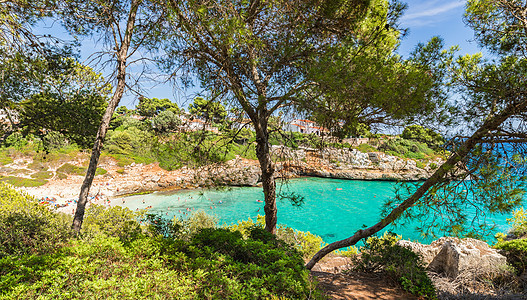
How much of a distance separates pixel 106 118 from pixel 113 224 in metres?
2.24

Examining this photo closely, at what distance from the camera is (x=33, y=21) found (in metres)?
3.53

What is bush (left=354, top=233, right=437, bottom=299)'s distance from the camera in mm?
3186

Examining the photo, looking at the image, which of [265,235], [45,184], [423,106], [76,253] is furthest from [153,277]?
[45,184]

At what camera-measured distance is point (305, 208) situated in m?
14.3

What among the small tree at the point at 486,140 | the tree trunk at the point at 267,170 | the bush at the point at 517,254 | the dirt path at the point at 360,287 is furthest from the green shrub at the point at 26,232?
the bush at the point at 517,254

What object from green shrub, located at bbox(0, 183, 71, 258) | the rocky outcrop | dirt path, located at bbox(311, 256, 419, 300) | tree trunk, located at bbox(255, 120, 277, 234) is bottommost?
dirt path, located at bbox(311, 256, 419, 300)

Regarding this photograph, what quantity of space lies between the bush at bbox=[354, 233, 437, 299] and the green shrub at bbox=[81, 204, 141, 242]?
12.4 ft

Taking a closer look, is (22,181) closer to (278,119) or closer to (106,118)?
(106,118)

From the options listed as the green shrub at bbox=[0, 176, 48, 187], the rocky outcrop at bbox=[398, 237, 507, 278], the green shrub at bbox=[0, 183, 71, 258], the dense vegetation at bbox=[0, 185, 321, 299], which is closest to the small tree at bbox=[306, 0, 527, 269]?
the rocky outcrop at bbox=[398, 237, 507, 278]

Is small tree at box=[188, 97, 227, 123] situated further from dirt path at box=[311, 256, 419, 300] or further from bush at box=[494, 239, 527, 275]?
bush at box=[494, 239, 527, 275]

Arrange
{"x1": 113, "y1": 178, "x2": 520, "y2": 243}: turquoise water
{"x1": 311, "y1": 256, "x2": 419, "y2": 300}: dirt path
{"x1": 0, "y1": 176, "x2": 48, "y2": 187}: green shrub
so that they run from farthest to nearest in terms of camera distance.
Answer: {"x1": 0, "y1": 176, "x2": 48, "y2": 187}: green shrub, {"x1": 113, "y1": 178, "x2": 520, "y2": 243}: turquoise water, {"x1": 311, "y1": 256, "x2": 419, "y2": 300}: dirt path

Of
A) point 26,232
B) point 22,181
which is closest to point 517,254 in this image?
point 26,232

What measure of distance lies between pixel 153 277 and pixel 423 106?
386 centimetres

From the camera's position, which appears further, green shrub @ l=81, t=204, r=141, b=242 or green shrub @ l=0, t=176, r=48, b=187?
green shrub @ l=0, t=176, r=48, b=187
